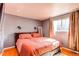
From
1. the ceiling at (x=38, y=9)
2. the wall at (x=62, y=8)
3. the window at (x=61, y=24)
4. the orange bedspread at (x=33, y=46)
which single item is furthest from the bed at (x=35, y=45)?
the wall at (x=62, y=8)

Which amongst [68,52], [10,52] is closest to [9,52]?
[10,52]

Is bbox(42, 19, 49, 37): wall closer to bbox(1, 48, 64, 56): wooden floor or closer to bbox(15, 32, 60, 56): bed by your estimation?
bbox(15, 32, 60, 56): bed

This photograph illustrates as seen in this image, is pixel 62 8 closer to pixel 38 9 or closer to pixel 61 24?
pixel 61 24

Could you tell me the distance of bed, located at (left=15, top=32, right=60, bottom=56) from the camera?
3.40 ft

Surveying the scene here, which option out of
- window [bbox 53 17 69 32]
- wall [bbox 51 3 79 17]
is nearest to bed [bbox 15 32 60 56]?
window [bbox 53 17 69 32]

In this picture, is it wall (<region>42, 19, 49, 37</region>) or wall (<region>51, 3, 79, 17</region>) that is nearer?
wall (<region>51, 3, 79, 17</region>)

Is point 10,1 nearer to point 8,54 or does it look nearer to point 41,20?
point 41,20

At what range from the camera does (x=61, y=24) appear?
116 centimetres

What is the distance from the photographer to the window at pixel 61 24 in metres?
1.11

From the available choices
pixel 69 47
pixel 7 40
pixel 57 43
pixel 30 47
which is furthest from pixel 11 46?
pixel 69 47

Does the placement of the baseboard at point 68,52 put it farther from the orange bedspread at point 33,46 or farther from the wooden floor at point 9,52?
the wooden floor at point 9,52

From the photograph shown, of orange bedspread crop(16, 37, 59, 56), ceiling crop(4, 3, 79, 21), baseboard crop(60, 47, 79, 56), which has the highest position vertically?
ceiling crop(4, 3, 79, 21)

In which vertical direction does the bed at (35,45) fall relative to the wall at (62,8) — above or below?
below

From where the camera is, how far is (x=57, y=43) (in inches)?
46.2
